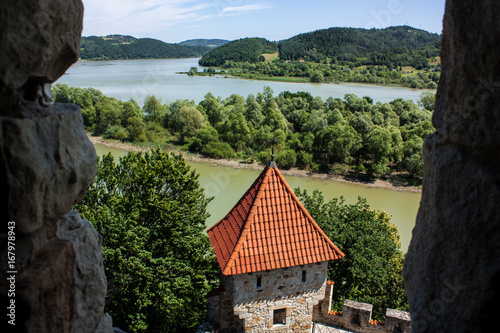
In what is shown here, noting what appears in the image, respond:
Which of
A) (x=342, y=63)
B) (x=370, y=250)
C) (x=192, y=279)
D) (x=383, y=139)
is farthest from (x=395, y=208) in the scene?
(x=342, y=63)

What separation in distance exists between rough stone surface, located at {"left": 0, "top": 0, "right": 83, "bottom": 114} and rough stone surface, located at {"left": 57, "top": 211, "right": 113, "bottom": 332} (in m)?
0.96

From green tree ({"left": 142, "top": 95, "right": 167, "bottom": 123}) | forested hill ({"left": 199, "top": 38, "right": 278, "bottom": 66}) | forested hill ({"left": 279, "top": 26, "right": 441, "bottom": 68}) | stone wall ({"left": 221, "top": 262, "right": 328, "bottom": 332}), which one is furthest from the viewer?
forested hill ({"left": 199, "top": 38, "right": 278, "bottom": 66})

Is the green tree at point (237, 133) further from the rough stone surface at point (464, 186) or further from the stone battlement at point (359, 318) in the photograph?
the rough stone surface at point (464, 186)

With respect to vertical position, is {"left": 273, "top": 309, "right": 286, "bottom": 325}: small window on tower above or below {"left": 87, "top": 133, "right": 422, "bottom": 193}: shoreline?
above

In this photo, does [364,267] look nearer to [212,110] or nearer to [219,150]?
[219,150]

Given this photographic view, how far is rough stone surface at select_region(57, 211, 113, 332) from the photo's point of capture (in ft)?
8.56

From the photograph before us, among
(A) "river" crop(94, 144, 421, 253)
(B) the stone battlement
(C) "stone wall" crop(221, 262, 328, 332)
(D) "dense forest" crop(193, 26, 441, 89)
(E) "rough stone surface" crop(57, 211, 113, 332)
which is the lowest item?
(A) "river" crop(94, 144, 421, 253)

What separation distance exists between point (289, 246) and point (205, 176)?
70.6 ft

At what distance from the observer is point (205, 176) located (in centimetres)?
2855

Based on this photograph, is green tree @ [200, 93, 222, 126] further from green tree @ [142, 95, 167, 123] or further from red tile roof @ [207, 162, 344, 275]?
red tile roof @ [207, 162, 344, 275]

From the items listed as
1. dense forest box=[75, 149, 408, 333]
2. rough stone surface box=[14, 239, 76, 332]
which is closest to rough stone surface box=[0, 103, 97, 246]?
rough stone surface box=[14, 239, 76, 332]

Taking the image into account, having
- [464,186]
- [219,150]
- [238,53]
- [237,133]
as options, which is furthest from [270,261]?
[238,53]

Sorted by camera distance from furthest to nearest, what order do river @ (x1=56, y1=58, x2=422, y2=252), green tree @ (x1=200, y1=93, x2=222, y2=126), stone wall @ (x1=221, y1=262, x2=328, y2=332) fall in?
1. green tree @ (x1=200, y1=93, x2=222, y2=126)
2. river @ (x1=56, y1=58, x2=422, y2=252)
3. stone wall @ (x1=221, y1=262, x2=328, y2=332)

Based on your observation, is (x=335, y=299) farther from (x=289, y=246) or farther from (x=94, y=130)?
(x=94, y=130)
